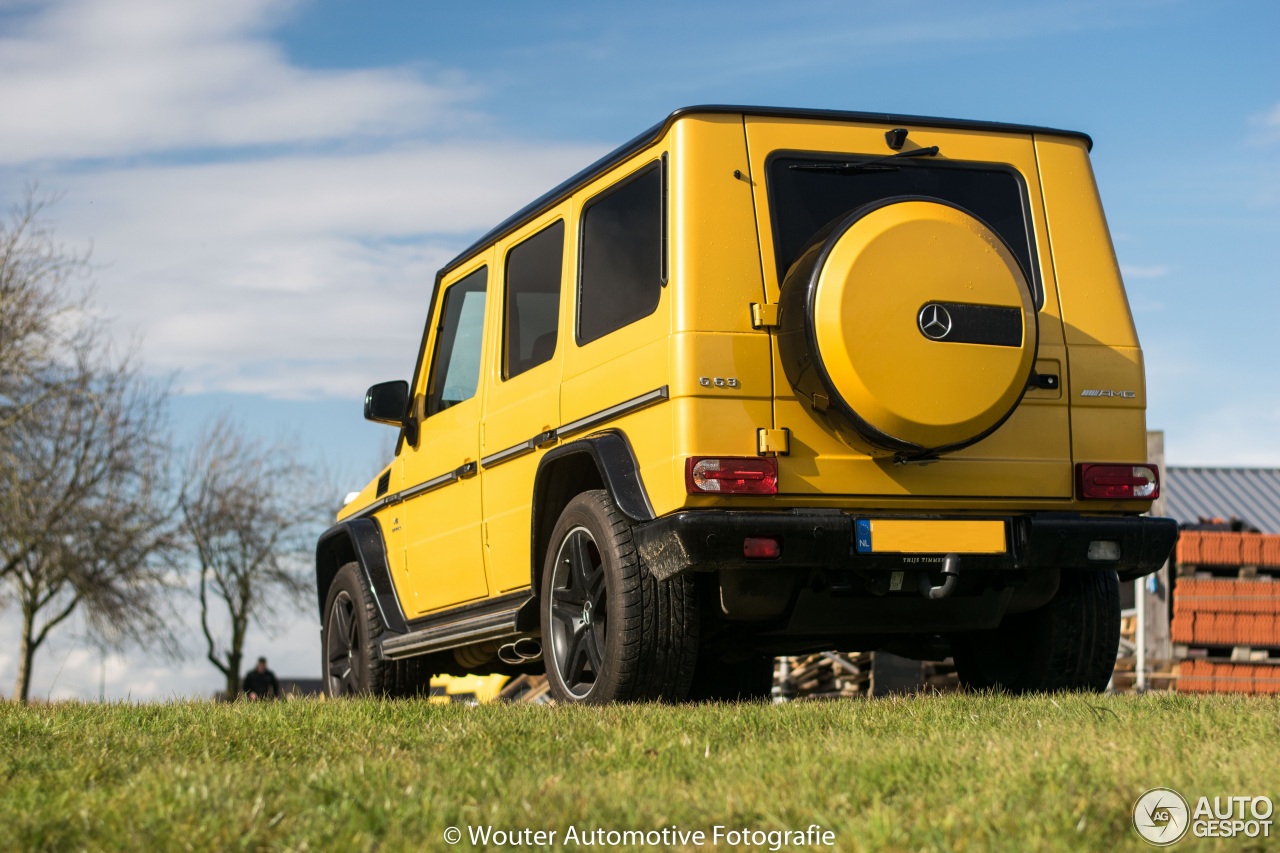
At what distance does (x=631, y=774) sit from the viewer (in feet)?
13.3

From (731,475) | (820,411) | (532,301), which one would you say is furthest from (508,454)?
(820,411)

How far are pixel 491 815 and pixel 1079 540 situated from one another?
3476 mm

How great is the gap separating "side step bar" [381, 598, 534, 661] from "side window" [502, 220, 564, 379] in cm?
117

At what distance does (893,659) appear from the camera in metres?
17.2

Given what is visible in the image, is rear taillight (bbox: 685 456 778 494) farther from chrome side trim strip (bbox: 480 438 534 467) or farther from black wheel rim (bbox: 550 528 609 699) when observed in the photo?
chrome side trim strip (bbox: 480 438 534 467)

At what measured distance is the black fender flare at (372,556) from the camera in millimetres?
9055

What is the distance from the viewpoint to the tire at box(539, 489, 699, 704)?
244 inches

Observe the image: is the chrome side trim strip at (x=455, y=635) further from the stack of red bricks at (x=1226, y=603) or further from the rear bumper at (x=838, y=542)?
the stack of red bricks at (x=1226, y=603)

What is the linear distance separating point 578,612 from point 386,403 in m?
2.53

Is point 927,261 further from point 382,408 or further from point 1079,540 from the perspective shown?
point 382,408

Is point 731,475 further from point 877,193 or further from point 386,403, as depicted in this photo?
point 386,403

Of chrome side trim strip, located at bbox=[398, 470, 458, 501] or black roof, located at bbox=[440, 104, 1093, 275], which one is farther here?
chrome side trim strip, located at bbox=[398, 470, 458, 501]

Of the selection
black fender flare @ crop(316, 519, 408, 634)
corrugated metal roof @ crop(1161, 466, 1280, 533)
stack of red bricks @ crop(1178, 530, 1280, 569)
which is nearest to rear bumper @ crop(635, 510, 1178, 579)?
black fender flare @ crop(316, 519, 408, 634)

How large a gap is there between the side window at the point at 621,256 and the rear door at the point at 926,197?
0.45 m
